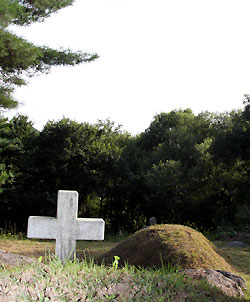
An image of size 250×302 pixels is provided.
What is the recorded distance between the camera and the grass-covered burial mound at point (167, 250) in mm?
6105

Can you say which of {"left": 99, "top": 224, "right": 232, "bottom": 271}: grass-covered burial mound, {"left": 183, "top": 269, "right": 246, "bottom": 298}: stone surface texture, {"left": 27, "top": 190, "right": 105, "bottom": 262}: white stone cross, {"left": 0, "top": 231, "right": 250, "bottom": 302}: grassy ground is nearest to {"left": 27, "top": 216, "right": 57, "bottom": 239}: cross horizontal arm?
{"left": 27, "top": 190, "right": 105, "bottom": 262}: white stone cross

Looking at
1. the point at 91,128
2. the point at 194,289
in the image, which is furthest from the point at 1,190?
the point at 194,289

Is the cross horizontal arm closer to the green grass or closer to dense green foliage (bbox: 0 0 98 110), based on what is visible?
the green grass

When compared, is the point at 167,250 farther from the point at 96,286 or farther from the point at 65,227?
the point at 96,286

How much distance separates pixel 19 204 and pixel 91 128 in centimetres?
429

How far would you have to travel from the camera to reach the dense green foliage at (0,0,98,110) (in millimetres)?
10859

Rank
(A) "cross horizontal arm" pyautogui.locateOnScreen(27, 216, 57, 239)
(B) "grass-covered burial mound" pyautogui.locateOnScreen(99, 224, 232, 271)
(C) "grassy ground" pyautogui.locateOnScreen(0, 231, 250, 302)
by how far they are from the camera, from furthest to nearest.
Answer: (B) "grass-covered burial mound" pyautogui.locateOnScreen(99, 224, 232, 271), (A) "cross horizontal arm" pyautogui.locateOnScreen(27, 216, 57, 239), (C) "grassy ground" pyautogui.locateOnScreen(0, 231, 250, 302)

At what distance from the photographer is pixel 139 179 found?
16109mm

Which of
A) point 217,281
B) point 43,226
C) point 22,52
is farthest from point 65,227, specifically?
point 22,52

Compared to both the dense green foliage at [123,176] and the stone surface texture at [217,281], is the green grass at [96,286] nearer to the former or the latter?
the stone surface texture at [217,281]

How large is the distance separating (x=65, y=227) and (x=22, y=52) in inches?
285

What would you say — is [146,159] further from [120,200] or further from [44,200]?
[44,200]

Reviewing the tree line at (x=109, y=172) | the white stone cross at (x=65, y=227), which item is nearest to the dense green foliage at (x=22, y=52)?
the tree line at (x=109, y=172)

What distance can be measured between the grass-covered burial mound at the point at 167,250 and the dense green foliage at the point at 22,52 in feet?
22.2
